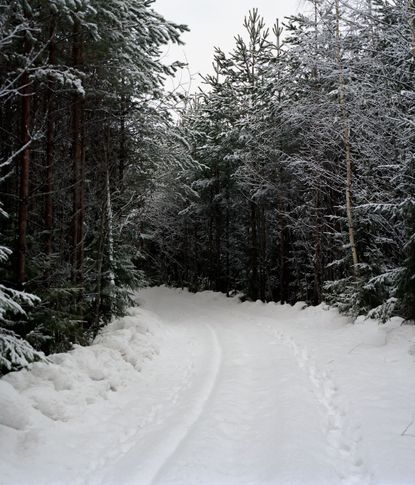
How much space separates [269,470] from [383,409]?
7.40 ft

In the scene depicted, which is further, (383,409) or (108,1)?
(108,1)

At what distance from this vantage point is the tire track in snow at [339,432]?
4062 millimetres

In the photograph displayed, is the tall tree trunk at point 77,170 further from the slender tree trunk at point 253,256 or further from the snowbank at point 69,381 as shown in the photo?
the slender tree trunk at point 253,256

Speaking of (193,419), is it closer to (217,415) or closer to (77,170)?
(217,415)

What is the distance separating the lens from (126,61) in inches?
379

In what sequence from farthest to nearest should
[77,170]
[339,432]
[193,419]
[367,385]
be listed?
[77,170] < [367,385] < [193,419] < [339,432]

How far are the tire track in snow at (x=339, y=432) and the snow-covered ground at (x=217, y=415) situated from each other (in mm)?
19

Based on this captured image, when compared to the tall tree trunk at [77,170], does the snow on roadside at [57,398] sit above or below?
below

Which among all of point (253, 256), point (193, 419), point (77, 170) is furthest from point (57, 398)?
point (253, 256)

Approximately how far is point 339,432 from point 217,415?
1.82 metres

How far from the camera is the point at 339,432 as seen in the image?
199 inches

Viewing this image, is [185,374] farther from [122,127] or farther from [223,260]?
[223,260]

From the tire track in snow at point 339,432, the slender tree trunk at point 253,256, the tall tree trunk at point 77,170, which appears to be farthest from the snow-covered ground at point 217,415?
the slender tree trunk at point 253,256

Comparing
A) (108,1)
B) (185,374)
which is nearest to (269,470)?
(185,374)
